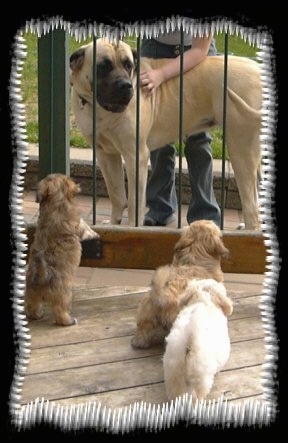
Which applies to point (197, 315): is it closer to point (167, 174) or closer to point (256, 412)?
point (256, 412)

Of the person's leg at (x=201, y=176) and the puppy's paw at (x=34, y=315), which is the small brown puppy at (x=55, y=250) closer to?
the puppy's paw at (x=34, y=315)

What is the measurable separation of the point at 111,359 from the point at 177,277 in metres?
0.45

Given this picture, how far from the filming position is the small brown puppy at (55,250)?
3803 millimetres

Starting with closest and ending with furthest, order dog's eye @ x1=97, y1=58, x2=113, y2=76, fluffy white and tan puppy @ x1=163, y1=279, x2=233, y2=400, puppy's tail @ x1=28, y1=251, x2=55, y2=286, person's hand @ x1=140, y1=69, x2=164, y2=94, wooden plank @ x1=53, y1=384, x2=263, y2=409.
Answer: fluffy white and tan puppy @ x1=163, y1=279, x2=233, y2=400 → wooden plank @ x1=53, y1=384, x2=263, y2=409 → puppy's tail @ x1=28, y1=251, x2=55, y2=286 → dog's eye @ x1=97, y1=58, x2=113, y2=76 → person's hand @ x1=140, y1=69, x2=164, y2=94

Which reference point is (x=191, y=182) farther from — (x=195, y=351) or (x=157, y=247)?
(x=195, y=351)

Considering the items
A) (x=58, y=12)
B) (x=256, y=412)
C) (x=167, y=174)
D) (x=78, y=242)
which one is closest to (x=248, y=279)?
(x=167, y=174)

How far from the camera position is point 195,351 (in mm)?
2977

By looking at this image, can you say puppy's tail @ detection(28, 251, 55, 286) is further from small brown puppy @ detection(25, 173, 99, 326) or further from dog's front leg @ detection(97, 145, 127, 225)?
dog's front leg @ detection(97, 145, 127, 225)

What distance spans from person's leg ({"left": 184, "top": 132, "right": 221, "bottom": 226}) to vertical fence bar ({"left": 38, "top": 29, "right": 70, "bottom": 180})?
1745mm

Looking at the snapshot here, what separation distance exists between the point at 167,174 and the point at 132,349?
2.47 meters

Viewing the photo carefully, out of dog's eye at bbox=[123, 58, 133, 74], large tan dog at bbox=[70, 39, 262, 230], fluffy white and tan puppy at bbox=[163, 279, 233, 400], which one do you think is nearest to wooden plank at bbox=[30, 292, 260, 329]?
fluffy white and tan puppy at bbox=[163, 279, 233, 400]

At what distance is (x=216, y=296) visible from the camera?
3.44 m

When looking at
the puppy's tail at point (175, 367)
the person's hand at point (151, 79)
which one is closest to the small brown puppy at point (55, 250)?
the puppy's tail at point (175, 367)

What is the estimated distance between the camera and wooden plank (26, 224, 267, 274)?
13.3 feet
